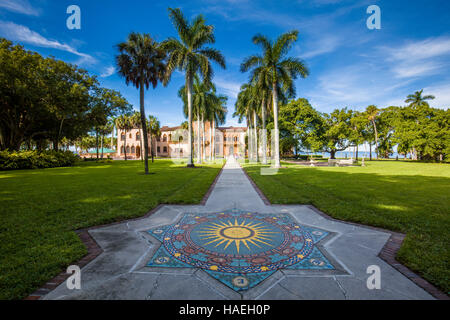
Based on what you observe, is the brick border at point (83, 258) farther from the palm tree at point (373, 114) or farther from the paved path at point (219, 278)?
the palm tree at point (373, 114)

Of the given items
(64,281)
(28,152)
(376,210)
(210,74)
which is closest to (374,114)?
(210,74)

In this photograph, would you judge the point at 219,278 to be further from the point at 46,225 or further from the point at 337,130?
the point at 337,130

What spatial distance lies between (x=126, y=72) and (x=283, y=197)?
16641 millimetres

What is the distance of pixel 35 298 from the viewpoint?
2387 mm

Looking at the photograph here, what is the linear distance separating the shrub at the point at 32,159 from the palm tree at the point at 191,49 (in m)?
20.5

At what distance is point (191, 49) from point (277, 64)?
912 cm

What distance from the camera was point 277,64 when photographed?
62.4ft

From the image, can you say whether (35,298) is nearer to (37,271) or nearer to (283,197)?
(37,271)

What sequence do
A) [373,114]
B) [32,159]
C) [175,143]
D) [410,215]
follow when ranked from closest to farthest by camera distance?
[410,215] → [32,159] → [373,114] → [175,143]

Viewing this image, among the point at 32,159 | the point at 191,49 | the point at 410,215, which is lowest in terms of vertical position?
the point at 410,215

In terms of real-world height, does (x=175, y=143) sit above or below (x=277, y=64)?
below

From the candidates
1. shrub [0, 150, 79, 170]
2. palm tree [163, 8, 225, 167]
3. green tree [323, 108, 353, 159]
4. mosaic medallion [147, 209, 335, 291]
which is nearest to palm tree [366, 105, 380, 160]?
green tree [323, 108, 353, 159]

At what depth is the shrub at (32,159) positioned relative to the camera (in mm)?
21516

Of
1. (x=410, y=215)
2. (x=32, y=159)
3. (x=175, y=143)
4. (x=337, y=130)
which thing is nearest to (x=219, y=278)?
(x=410, y=215)
